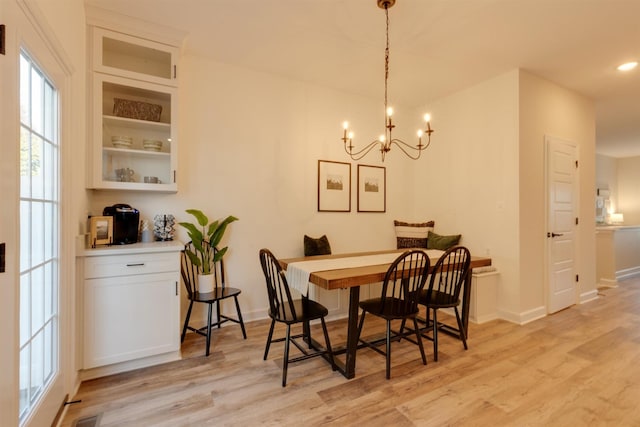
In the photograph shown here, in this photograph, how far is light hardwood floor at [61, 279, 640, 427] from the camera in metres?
1.77

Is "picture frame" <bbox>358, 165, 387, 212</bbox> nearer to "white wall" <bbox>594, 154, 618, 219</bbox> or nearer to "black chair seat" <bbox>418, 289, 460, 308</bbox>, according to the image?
"black chair seat" <bbox>418, 289, 460, 308</bbox>

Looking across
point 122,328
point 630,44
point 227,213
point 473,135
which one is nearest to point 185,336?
point 122,328

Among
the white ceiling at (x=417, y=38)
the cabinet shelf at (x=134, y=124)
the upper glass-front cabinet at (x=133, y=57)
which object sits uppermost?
the white ceiling at (x=417, y=38)

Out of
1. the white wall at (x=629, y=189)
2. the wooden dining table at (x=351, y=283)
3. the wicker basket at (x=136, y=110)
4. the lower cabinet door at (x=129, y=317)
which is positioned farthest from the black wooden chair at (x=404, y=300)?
the white wall at (x=629, y=189)

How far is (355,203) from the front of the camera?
13.1ft

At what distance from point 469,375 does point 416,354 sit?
43 cm

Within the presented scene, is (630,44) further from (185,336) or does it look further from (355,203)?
(185,336)

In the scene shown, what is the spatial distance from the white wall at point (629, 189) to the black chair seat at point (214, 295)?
9331 mm

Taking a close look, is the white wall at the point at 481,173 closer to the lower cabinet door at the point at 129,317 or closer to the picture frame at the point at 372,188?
the picture frame at the point at 372,188

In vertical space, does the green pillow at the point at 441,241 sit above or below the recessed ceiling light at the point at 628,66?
below

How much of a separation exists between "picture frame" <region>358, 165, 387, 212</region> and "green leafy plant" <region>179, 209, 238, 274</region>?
6.06 ft

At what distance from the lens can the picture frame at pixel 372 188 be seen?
4051mm

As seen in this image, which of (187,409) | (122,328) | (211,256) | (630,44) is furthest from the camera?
(211,256)

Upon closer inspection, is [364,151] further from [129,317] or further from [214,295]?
[129,317]
